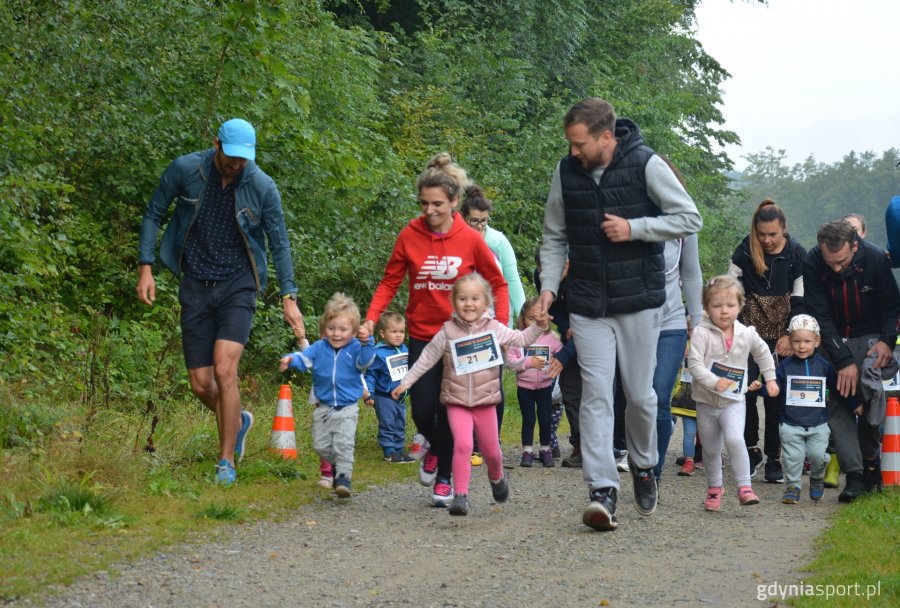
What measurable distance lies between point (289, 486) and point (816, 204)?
16466 cm

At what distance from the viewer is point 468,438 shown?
771 cm

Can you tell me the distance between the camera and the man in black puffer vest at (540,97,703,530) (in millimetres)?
7070

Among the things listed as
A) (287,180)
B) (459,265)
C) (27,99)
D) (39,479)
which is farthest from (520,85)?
(39,479)

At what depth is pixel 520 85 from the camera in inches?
1012

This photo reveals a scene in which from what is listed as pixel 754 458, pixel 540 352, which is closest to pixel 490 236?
pixel 540 352

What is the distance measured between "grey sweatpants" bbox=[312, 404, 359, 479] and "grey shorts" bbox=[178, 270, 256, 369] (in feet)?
2.52

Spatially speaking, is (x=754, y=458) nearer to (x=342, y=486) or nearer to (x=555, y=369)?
(x=555, y=369)

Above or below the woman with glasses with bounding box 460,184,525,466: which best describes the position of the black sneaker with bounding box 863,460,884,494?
below

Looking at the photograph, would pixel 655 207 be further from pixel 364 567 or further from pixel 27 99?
pixel 27 99

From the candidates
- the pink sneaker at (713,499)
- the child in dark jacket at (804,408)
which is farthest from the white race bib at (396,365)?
the child in dark jacket at (804,408)

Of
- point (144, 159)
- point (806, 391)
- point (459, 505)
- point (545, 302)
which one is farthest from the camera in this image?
point (144, 159)

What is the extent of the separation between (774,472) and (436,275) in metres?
4.00

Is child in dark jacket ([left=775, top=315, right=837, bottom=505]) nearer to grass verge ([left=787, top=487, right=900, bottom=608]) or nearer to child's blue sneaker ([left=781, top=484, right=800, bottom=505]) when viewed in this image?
child's blue sneaker ([left=781, top=484, right=800, bottom=505])

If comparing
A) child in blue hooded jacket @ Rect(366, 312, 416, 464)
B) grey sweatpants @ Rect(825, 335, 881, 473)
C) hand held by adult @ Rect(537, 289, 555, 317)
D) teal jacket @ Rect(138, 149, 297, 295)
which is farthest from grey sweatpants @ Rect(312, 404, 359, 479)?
grey sweatpants @ Rect(825, 335, 881, 473)
